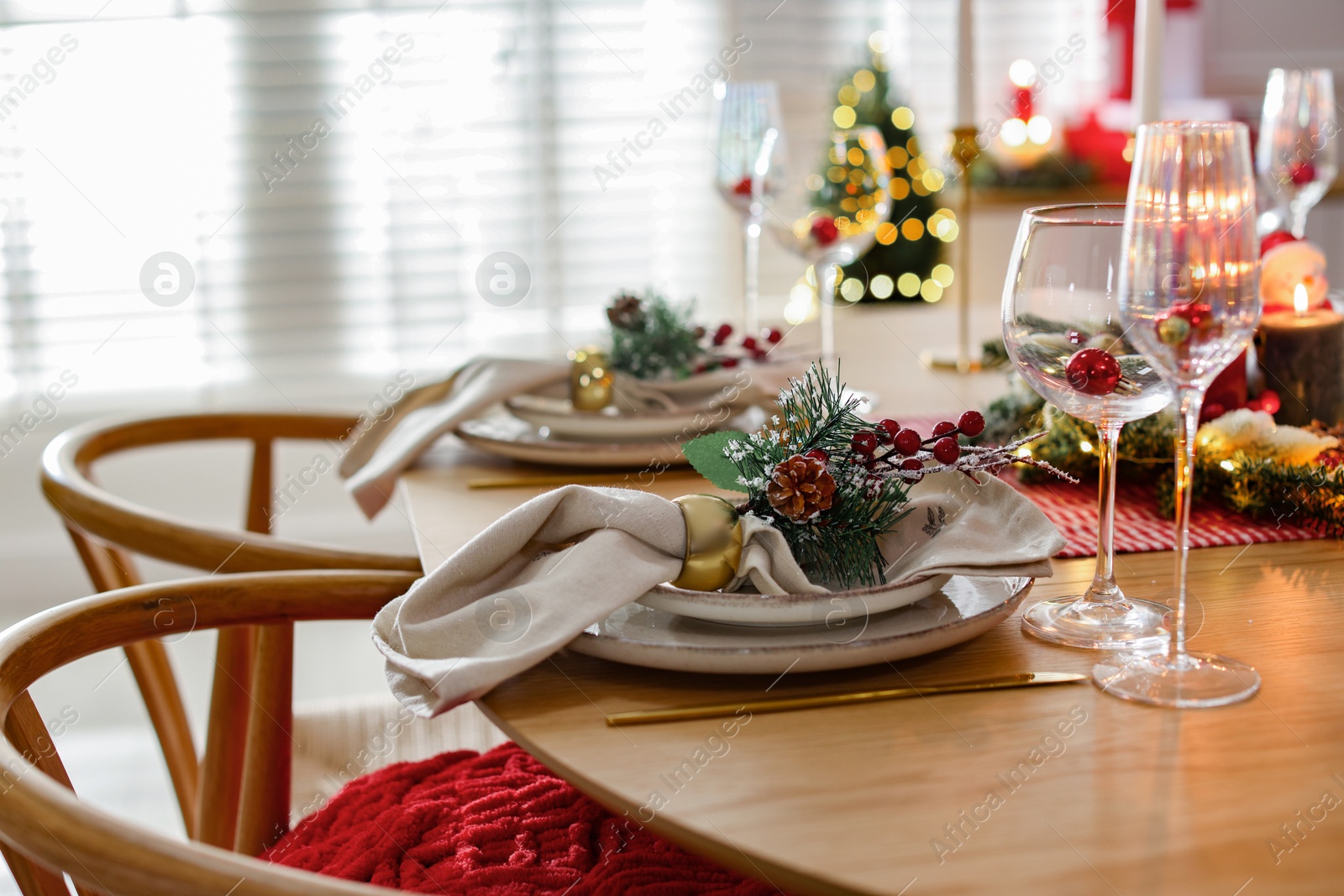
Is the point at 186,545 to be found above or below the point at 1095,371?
below

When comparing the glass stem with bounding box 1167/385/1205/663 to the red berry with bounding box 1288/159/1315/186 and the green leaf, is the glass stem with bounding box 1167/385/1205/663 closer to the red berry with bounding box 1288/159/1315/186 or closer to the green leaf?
the green leaf

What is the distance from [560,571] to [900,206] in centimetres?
297

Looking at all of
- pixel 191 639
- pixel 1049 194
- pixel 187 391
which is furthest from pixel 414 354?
pixel 1049 194

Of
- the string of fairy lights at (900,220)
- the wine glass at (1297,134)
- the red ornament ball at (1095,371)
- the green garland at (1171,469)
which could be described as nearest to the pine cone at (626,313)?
the green garland at (1171,469)

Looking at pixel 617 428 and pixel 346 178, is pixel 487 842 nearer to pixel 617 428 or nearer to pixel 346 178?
pixel 617 428

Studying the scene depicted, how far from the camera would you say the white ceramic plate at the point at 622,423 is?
1.12 meters

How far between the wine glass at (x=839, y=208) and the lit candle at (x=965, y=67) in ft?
0.43

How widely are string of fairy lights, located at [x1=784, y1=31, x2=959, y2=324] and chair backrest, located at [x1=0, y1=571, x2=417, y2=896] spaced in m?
2.25

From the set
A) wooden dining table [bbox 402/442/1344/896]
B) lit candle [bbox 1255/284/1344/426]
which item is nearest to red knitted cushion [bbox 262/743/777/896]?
wooden dining table [bbox 402/442/1344/896]

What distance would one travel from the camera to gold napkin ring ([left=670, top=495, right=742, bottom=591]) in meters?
0.68

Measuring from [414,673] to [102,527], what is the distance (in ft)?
1.85

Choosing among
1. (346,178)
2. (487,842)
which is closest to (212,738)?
(487,842)

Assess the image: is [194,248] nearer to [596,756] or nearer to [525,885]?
[525,885]

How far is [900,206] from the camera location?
3457mm
